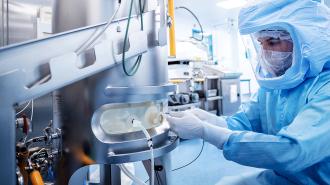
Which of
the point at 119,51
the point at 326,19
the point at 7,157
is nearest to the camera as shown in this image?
the point at 7,157

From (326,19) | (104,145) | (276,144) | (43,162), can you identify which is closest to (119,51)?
(104,145)

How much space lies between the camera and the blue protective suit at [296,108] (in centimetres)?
71

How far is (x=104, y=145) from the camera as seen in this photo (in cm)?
70

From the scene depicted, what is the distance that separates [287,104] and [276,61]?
0.17 meters

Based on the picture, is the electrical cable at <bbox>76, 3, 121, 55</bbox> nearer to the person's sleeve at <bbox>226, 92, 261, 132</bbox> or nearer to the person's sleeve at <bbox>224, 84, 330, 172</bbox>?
the person's sleeve at <bbox>224, 84, 330, 172</bbox>

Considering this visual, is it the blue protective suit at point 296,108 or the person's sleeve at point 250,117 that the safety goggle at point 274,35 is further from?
the person's sleeve at point 250,117

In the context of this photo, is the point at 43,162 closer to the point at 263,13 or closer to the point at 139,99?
the point at 139,99

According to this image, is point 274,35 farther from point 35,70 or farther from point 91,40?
point 35,70

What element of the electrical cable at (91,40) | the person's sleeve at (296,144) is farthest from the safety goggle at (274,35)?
the electrical cable at (91,40)

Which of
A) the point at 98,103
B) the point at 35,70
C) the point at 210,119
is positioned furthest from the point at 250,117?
the point at 35,70

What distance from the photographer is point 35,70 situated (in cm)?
55

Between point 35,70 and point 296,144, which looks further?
point 296,144

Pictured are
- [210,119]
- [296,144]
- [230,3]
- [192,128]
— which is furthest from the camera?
[230,3]

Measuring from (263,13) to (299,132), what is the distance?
0.44 metres
